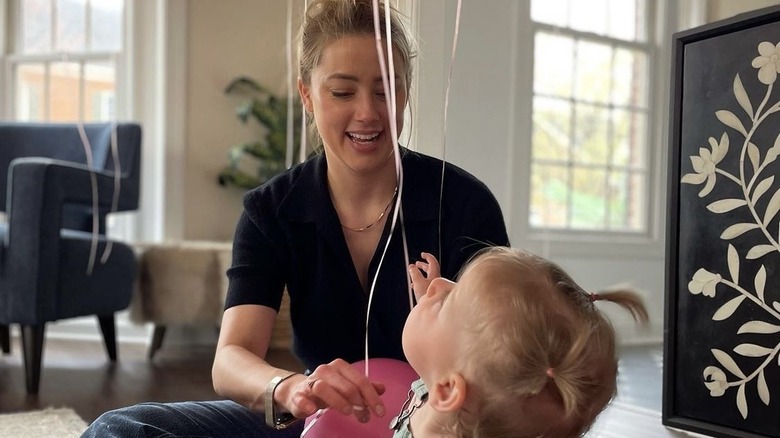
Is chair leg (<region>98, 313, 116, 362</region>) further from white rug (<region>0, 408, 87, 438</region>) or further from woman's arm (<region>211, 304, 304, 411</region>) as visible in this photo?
woman's arm (<region>211, 304, 304, 411</region>)

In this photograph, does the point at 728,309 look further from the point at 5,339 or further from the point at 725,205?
the point at 5,339

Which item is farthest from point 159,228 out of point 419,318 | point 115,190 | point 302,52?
point 419,318

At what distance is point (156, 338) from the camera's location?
309 centimetres

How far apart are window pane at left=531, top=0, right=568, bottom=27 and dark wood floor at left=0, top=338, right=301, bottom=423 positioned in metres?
1.53

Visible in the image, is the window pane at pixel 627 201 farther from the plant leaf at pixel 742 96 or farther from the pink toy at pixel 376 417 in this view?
the pink toy at pixel 376 417

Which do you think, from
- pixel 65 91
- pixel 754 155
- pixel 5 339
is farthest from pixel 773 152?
pixel 65 91

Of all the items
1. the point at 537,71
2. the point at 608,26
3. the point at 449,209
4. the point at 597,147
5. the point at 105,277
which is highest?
the point at 608,26

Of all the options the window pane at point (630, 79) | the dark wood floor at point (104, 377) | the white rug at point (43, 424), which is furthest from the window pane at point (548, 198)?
the white rug at point (43, 424)

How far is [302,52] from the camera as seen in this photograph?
1.20 metres

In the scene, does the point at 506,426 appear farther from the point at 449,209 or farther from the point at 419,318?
the point at 449,209

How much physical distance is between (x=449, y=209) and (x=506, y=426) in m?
0.41


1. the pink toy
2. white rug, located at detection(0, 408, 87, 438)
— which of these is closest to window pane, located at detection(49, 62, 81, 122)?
white rug, located at detection(0, 408, 87, 438)

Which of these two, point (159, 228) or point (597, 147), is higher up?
point (597, 147)

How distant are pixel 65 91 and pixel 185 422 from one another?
2.90 metres
